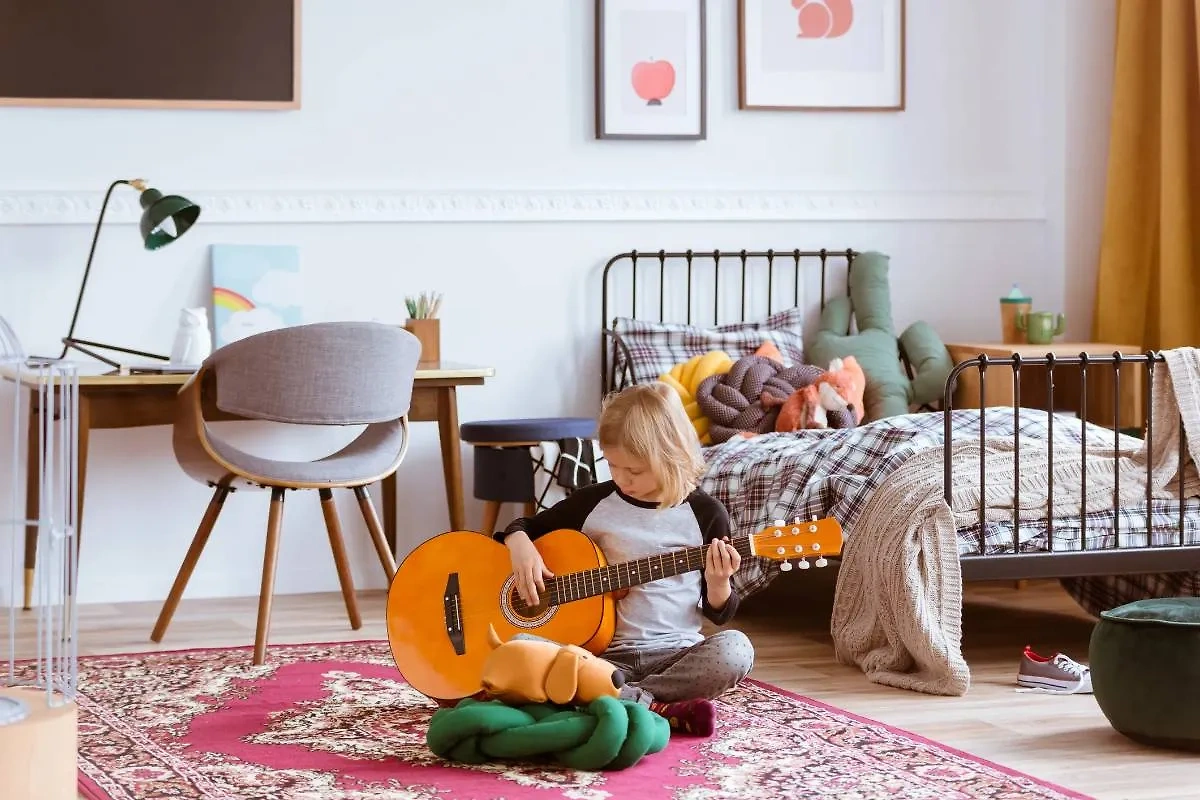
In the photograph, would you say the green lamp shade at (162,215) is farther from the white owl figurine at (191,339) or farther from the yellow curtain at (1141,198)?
the yellow curtain at (1141,198)

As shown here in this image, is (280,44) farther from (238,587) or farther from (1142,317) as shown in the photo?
(1142,317)

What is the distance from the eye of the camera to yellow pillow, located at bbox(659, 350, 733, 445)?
13.7 ft

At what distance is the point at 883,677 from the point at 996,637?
65 centimetres

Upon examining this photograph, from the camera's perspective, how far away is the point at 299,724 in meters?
2.63

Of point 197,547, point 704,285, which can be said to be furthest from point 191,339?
point 704,285

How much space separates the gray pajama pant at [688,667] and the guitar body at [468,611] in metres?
0.06

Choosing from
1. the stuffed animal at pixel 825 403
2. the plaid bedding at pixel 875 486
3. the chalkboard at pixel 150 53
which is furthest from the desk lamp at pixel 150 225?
the stuffed animal at pixel 825 403

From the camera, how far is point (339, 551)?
3.58 m

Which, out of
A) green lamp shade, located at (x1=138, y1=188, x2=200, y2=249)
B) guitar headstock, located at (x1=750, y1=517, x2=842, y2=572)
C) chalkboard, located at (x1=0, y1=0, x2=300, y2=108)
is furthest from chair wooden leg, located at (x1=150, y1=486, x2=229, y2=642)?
guitar headstock, located at (x1=750, y1=517, x2=842, y2=572)

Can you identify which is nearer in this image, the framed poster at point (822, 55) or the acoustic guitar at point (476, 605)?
the acoustic guitar at point (476, 605)

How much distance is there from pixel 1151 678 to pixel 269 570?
181 centimetres

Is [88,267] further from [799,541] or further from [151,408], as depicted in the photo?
[799,541]

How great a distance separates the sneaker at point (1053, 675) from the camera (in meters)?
2.93

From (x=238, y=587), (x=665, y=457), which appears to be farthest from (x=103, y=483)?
(x=665, y=457)
